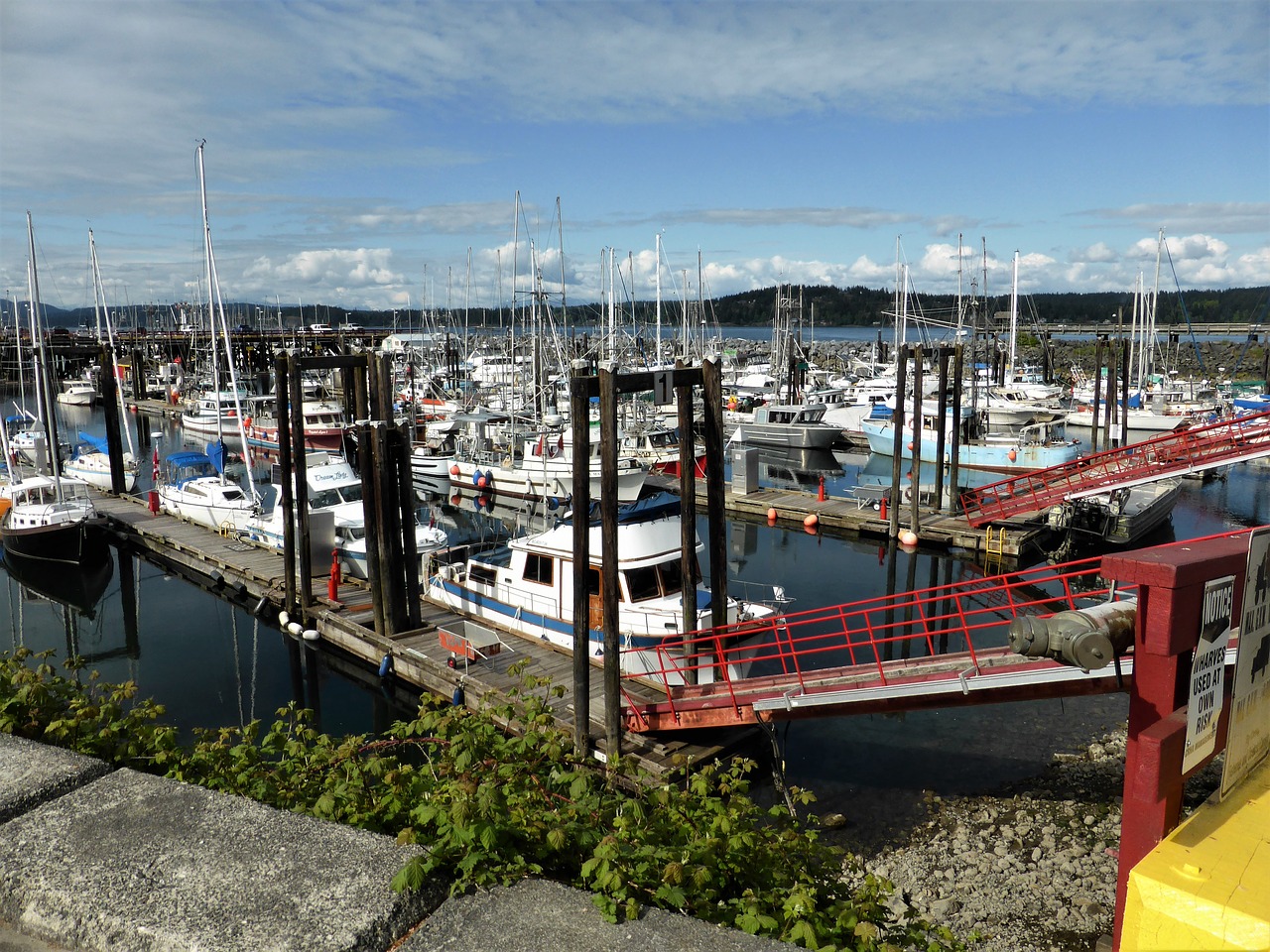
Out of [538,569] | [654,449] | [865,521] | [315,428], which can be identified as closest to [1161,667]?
[538,569]

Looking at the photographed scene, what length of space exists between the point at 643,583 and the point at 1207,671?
11909 mm

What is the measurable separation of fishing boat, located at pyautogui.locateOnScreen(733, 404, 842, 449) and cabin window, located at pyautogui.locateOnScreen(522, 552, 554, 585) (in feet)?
112

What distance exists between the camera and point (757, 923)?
3918 mm

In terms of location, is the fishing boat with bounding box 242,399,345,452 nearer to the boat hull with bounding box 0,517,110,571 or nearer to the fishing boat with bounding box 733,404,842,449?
the boat hull with bounding box 0,517,110,571

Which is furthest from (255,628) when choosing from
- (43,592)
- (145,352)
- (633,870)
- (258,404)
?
(145,352)

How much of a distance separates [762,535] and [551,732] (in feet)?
A: 85.0

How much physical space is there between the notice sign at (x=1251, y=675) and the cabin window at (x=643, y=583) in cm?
1169

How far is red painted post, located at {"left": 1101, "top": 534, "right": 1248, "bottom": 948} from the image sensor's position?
3.73m

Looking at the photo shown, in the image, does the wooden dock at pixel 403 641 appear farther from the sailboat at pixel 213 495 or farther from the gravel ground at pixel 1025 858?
the gravel ground at pixel 1025 858

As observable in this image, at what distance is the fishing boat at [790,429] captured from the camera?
5123 centimetres

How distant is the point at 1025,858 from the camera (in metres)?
11.2

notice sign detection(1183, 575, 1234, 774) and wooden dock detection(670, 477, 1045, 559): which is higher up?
notice sign detection(1183, 575, 1234, 774)

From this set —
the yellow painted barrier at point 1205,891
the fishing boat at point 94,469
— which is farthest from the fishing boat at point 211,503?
the yellow painted barrier at point 1205,891

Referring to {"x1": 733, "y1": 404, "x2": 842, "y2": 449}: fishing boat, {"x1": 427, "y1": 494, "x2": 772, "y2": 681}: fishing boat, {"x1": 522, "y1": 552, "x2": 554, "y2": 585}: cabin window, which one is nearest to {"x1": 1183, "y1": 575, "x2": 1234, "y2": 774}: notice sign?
{"x1": 427, "y1": 494, "x2": 772, "y2": 681}: fishing boat
